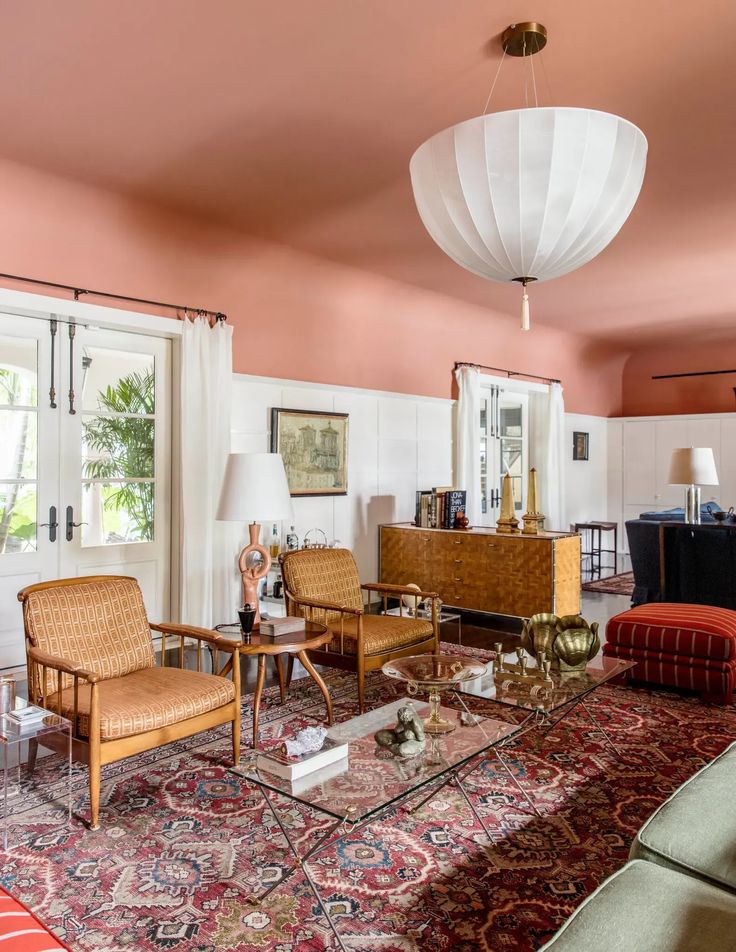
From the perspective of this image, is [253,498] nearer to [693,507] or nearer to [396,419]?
[396,419]

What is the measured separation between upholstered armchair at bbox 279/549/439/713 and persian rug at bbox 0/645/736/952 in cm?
82

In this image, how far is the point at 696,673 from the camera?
13.7ft

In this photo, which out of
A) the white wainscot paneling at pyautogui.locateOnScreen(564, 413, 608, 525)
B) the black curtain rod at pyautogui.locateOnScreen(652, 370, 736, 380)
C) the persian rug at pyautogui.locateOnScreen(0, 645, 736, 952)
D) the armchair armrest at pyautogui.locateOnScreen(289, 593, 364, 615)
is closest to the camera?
the persian rug at pyautogui.locateOnScreen(0, 645, 736, 952)

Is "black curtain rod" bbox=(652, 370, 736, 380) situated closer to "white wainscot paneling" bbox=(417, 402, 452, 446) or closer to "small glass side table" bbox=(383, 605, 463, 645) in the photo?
"white wainscot paneling" bbox=(417, 402, 452, 446)

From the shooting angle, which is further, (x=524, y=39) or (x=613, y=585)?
(x=613, y=585)

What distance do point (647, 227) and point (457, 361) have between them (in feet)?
9.37

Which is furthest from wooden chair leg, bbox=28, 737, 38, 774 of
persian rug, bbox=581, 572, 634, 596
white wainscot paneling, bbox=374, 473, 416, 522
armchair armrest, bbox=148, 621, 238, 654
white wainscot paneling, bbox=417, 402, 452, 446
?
Result: persian rug, bbox=581, 572, 634, 596

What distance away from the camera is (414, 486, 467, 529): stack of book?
6.59 metres

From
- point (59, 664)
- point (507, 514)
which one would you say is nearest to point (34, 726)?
point (59, 664)

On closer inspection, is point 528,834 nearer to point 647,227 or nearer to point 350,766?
point 350,766

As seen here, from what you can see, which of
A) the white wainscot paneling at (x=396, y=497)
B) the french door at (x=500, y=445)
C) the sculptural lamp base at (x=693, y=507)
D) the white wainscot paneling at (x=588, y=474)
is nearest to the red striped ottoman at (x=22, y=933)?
the white wainscot paneling at (x=396, y=497)

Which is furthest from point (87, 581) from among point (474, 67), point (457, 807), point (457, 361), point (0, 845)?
point (457, 361)

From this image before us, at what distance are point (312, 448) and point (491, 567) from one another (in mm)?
1860

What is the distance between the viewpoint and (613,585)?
852 centimetres
